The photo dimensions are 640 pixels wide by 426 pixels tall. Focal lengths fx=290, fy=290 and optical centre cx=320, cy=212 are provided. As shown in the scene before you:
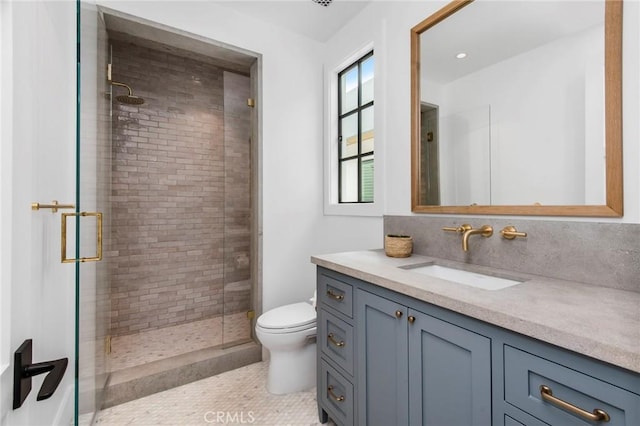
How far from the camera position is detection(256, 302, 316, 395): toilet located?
5.84ft

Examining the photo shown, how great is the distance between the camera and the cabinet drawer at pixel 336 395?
4.49ft

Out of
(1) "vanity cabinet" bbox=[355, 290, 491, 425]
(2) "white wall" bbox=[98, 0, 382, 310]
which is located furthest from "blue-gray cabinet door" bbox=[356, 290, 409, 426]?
(2) "white wall" bbox=[98, 0, 382, 310]

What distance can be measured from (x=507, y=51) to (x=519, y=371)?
1359 millimetres

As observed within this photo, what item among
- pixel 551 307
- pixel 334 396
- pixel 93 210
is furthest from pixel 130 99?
pixel 551 307

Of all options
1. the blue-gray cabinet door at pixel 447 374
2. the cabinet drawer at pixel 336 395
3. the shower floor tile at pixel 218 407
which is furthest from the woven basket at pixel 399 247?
the shower floor tile at pixel 218 407

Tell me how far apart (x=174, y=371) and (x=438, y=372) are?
1.79 m

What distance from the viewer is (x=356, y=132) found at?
7.75ft

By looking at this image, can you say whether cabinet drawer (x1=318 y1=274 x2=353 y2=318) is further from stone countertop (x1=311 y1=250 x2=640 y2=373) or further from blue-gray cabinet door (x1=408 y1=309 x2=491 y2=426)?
blue-gray cabinet door (x1=408 y1=309 x2=491 y2=426)

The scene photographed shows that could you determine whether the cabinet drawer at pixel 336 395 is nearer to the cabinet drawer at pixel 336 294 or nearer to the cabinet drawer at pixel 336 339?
the cabinet drawer at pixel 336 339

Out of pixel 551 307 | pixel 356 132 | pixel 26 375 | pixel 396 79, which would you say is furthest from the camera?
pixel 356 132

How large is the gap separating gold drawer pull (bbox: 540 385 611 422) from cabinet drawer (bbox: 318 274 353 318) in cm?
77

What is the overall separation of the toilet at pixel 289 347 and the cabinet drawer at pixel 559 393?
1233 mm

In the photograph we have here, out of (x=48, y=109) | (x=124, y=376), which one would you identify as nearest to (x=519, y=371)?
(x=48, y=109)

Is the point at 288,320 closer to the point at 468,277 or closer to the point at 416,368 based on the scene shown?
the point at 416,368
